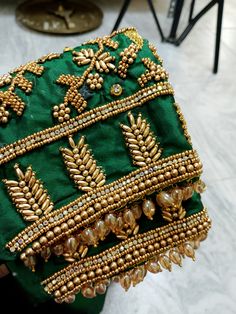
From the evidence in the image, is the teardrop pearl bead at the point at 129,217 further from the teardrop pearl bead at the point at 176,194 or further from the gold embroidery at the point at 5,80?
the gold embroidery at the point at 5,80

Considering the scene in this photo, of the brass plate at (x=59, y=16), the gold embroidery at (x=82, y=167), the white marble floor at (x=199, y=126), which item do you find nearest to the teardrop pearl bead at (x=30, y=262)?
the gold embroidery at (x=82, y=167)

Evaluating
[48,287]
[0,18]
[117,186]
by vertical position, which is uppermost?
[117,186]

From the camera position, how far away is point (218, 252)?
104 centimetres

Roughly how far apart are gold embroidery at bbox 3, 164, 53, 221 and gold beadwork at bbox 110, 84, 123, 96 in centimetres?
15

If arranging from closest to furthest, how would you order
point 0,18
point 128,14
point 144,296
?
point 144,296, point 0,18, point 128,14

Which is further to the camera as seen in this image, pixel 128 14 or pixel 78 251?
pixel 128 14

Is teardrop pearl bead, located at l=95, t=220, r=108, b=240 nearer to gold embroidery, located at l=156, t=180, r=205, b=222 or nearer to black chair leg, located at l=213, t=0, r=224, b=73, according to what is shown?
gold embroidery, located at l=156, t=180, r=205, b=222

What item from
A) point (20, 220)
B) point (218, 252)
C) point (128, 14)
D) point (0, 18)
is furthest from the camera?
point (128, 14)

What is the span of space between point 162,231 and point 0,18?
73.1 inches

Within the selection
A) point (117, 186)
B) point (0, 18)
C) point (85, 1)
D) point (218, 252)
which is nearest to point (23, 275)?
point (117, 186)

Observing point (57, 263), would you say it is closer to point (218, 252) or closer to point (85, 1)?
point (218, 252)

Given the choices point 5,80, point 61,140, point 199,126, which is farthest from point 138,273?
point 199,126

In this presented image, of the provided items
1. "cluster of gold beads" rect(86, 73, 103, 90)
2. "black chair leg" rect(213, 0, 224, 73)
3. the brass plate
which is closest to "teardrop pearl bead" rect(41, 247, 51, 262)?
"cluster of gold beads" rect(86, 73, 103, 90)

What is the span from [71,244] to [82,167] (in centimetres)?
10
